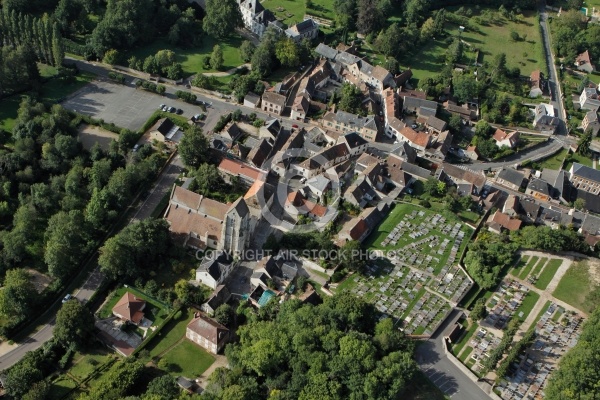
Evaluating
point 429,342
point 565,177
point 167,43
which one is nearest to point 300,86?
point 167,43

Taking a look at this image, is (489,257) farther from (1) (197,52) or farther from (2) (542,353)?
(1) (197,52)

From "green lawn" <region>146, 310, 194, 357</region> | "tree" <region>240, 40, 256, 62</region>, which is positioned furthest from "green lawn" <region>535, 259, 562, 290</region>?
"tree" <region>240, 40, 256, 62</region>

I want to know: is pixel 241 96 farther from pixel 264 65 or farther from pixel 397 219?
pixel 397 219

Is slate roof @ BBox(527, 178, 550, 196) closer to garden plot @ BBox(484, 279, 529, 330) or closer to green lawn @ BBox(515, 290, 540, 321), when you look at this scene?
garden plot @ BBox(484, 279, 529, 330)

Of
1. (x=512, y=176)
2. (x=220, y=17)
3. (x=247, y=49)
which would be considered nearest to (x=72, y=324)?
(x=247, y=49)

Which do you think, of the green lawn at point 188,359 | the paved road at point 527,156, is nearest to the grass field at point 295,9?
the paved road at point 527,156

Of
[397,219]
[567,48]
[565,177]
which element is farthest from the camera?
[567,48]

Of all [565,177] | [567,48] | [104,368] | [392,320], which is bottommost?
[104,368]

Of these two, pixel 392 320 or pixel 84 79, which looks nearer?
pixel 392 320
